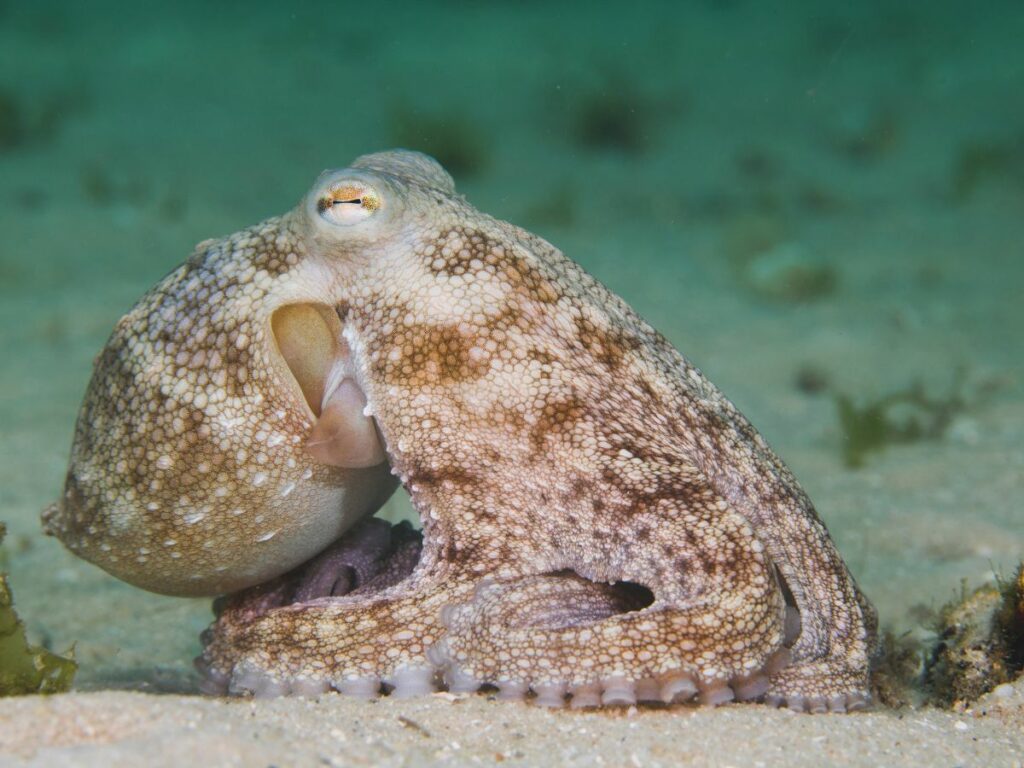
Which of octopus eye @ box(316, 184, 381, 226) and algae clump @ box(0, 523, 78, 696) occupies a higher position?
octopus eye @ box(316, 184, 381, 226)

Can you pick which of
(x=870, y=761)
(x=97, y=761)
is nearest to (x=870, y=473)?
(x=870, y=761)

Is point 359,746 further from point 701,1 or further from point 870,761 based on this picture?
point 701,1

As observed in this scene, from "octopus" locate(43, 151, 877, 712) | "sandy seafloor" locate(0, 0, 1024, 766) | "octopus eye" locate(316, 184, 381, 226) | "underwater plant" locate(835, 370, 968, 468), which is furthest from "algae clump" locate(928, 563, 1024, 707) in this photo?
"underwater plant" locate(835, 370, 968, 468)

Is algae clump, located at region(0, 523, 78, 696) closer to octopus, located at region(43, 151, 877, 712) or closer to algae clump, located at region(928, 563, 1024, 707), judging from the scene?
octopus, located at region(43, 151, 877, 712)

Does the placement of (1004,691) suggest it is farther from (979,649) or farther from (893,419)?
(893,419)

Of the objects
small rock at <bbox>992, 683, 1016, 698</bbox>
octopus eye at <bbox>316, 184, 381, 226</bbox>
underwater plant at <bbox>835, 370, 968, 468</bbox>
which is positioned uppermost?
underwater plant at <bbox>835, 370, 968, 468</bbox>

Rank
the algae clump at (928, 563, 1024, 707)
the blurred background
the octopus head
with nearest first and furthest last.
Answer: the octopus head, the algae clump at (928, 563, 1024, 707), the blurred background
